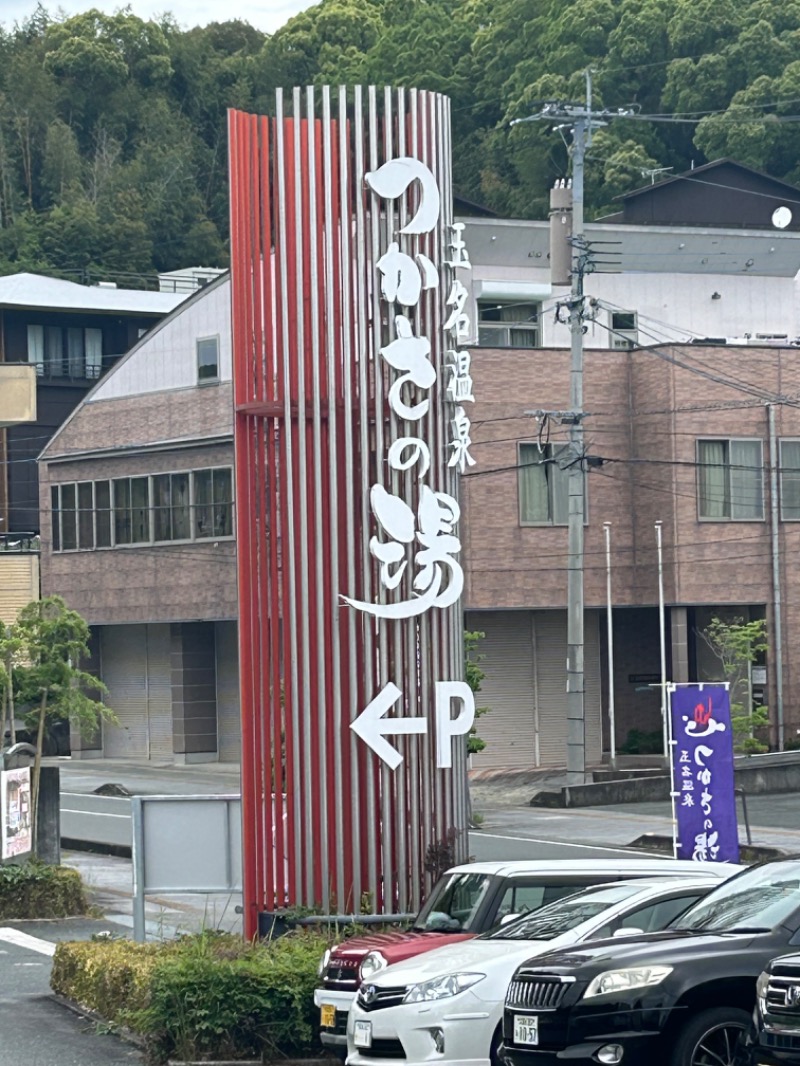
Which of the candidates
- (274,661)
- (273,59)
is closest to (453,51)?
(273,59)

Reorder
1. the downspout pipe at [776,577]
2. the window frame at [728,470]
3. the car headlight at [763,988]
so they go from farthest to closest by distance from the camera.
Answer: the downspout pipe at [776,577]
the window frame at [728,470]
the car headlight at [763,988]

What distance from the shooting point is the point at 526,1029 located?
10.6 metres

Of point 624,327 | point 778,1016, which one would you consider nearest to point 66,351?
point 624,327

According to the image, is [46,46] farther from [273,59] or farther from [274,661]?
[274,661]

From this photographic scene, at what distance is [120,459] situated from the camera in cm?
5122

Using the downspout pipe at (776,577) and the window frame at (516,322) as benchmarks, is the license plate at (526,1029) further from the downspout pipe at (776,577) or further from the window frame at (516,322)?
the window frame at (516,322)

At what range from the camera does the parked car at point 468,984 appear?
37.4 feet

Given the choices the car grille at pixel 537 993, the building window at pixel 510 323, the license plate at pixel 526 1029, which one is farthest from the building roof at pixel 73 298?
the license plate at pixel 526 1029

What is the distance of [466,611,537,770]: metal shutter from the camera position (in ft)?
149

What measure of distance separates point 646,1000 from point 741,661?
111ft

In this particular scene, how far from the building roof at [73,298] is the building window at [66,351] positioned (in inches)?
42.0

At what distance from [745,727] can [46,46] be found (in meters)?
73.0

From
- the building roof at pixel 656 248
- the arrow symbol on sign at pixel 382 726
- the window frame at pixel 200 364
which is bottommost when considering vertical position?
the arrow symbol on sign at pixel 382 726

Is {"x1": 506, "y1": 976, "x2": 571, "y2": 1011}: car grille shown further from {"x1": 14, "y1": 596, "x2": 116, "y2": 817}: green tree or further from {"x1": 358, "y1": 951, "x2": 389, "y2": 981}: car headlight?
{"x1": 14, "y1": 596, "x2": 116, "y2": 817}: green tree
